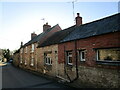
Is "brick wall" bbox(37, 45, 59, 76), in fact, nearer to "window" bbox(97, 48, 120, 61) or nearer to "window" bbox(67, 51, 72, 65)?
"window" bbox(67, 51, 72, 65)

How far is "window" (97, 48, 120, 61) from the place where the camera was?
8.45 meters

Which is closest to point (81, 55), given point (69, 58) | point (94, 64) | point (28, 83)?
point (94, 64)

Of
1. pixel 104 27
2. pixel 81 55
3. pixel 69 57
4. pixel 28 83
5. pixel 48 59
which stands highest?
pixel 104 27

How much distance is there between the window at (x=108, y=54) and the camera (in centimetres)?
845

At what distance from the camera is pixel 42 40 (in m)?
22.7

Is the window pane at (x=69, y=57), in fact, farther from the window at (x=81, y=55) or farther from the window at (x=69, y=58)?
the window at (x=81, y=55)

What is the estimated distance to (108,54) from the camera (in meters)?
9.07

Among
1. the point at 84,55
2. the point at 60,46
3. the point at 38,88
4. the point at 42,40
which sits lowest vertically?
the point at 38,88

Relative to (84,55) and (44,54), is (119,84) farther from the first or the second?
(44,54)

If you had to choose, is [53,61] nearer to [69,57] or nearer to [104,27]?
[69,57]

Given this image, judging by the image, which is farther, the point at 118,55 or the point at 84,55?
the point at 84,55

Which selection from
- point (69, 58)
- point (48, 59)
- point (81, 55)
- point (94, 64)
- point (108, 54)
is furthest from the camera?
point (48, 59)

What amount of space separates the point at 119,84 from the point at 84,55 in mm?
4040

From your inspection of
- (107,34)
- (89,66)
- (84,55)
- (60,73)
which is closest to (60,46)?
(60,73)
